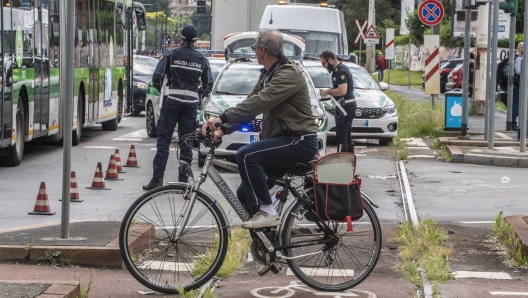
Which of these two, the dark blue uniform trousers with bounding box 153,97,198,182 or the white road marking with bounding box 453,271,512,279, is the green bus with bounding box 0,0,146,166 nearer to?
the dark blue uniform trousers with bounding box 153,97,198,182

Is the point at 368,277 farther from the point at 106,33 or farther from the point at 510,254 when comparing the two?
the point at 106,33

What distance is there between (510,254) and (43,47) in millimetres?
10507

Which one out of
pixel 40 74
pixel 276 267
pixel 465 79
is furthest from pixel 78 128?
pixel 276 267

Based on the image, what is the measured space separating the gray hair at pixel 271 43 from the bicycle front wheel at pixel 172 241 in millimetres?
1022

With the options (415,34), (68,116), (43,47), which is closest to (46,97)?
(43,47)

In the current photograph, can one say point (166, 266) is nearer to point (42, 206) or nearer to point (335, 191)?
point (335, 191)

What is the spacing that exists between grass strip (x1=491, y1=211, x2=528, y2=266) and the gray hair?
2556 mm

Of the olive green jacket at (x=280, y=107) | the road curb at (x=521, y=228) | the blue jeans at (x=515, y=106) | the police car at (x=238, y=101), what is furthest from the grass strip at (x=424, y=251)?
the blue jeans at (x=515, y=106)

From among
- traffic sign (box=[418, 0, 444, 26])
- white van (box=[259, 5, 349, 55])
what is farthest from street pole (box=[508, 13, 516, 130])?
white van (box=[259, 5, 349, 55])

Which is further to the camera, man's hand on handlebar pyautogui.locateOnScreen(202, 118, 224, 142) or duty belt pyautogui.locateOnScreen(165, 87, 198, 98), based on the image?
duty belt pyautogui.locateOnScreen(165, 87, 198, 98)

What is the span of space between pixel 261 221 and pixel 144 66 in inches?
912

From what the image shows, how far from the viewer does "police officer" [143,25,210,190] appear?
1262cm

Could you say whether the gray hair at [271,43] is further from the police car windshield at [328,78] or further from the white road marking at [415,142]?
the white road marking at [415,142]

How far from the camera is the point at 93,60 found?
68.9ft
